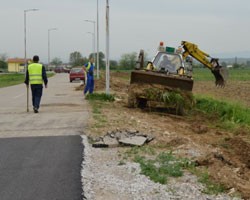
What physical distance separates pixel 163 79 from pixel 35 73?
14.2 ft

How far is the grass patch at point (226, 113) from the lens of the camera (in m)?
15.1

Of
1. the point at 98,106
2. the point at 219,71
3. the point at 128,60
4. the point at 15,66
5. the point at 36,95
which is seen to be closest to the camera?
the point at 36,95

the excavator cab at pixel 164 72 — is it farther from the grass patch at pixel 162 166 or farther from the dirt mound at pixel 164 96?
the grass patch at pixel 162 166

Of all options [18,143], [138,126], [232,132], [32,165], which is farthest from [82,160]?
[232,132]

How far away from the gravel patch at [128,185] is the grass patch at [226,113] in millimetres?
6797

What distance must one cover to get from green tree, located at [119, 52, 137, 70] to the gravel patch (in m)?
112

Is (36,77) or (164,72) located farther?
(164,72)

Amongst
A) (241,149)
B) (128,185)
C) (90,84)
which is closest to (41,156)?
(128,185)

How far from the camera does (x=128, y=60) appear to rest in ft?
413

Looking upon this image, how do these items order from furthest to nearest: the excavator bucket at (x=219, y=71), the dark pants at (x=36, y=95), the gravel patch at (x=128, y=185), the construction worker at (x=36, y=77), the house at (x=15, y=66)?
the house at (x=15, y=66) < the excavator bucket at (x=219, y=71) < the construction worker at (x=36, y=77) < the dark pants at (x=36, y=95) < the gravel patch at (x=128, y=185)

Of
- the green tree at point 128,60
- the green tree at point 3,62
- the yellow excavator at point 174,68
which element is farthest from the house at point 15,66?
the yellow excavator at point 174,68

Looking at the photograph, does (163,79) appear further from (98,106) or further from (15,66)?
(15,66)

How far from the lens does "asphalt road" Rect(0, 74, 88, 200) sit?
21.7ft

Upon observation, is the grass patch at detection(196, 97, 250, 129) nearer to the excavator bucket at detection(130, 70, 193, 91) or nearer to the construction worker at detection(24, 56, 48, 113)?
the excavator bucket at detection(130, 70, 193, 91)
